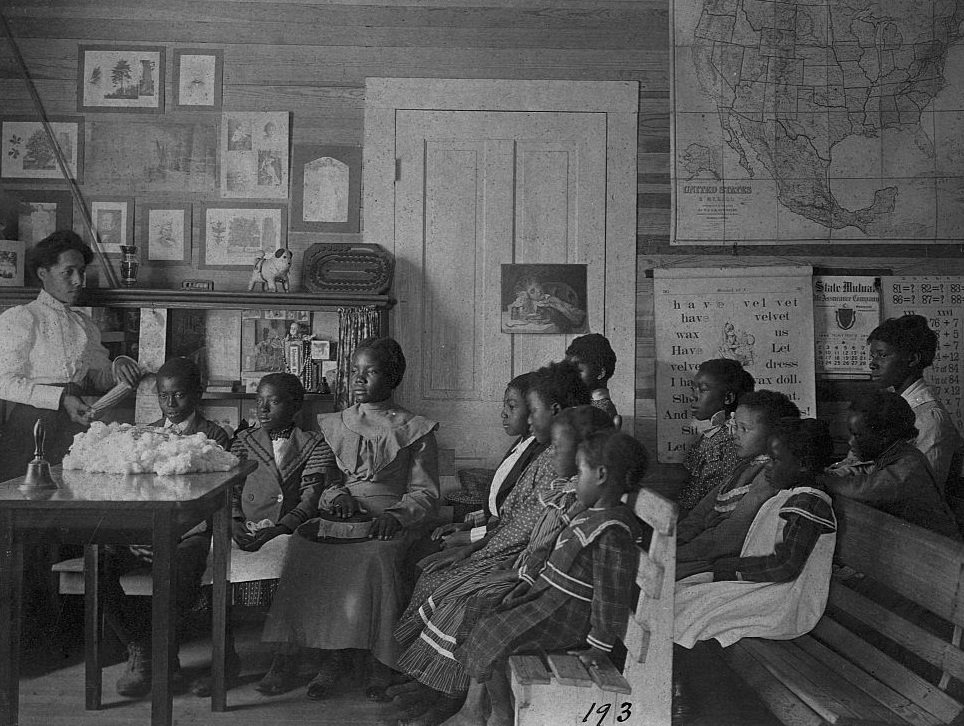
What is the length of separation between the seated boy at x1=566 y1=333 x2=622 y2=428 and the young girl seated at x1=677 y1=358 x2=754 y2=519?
1.05 feet

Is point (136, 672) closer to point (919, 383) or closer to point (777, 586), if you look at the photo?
point (777, 586)

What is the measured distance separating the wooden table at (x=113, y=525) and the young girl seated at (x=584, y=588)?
65cm

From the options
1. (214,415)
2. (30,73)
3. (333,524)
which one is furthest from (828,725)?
(30,73)

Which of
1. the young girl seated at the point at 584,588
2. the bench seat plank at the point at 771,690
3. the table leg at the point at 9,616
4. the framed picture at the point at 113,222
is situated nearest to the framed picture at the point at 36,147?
the framed picture at the point at 113,222

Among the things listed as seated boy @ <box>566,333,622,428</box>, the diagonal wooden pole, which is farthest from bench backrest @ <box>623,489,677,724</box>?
the diagonal wooden pole

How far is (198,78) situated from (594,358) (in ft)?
6.06

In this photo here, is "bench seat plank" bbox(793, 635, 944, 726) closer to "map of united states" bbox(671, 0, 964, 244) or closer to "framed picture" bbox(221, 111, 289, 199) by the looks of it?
"map of united states" bbox(671, 0, 964, 244)

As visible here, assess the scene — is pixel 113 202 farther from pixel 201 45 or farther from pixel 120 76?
pixel 201 45

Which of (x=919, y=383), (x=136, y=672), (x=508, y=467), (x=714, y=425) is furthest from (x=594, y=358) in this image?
(x=136, y=672)

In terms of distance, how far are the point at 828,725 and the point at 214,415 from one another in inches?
94.2

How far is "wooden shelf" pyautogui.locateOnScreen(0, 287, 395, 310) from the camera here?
3.15 meters

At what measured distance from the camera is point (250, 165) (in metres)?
3.35

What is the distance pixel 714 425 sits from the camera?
2.99 m

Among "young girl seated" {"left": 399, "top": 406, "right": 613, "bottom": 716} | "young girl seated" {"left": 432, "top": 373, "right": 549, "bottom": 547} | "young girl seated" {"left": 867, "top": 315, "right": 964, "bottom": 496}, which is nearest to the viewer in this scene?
"young girl seated" {"left": 399, "top": 406, "right": 613, "bottom": 716}
